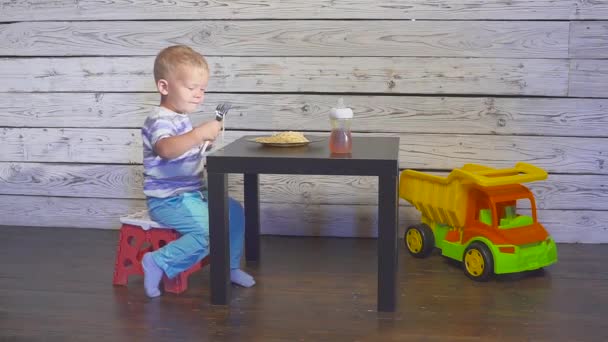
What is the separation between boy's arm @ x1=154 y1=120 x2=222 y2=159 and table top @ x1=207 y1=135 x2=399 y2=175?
8 centimetres

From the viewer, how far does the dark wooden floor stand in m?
2.33

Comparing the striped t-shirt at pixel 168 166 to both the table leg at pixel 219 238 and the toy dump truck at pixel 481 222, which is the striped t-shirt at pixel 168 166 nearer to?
the table leg at pixel 219 238

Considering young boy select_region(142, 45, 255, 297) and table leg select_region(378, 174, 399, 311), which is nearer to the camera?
table leg select_region(378, 174, 399, 311)

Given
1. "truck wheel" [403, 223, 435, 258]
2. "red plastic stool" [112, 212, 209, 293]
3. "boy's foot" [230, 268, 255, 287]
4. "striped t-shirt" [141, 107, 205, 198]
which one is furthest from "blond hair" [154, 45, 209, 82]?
"truck wheel" [403, 223, 435, 258]

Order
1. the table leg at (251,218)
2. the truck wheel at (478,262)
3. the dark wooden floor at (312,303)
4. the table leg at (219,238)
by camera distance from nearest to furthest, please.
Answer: the dark wooden floor at (312,303), the table leg at (219,238), the truck wheel at (478,262), the table leg at (251,218)

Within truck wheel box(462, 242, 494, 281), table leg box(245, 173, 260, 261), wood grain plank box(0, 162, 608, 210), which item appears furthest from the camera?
wood grain plank box(0, 162, 608, 210)

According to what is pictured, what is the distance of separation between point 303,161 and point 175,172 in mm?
563

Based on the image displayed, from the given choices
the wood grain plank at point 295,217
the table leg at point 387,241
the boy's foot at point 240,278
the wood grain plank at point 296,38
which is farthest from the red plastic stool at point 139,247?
the wood grain plank at point 296,38

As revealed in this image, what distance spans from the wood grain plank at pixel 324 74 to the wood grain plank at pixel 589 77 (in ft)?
0.14

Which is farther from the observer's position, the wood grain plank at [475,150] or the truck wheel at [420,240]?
the wood grain plank at [475,150]

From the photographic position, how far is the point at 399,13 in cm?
331

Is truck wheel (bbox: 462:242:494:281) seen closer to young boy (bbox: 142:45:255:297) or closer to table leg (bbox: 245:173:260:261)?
table leg (bbox: 245:173:260:261)

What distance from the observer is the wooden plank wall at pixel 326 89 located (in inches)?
129

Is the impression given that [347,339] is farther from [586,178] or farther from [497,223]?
[586,178]
